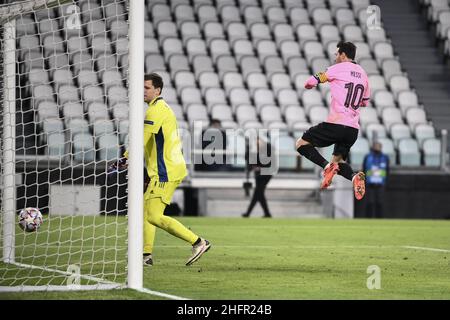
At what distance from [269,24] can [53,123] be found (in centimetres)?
790

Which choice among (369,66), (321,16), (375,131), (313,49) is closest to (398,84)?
(369,66)

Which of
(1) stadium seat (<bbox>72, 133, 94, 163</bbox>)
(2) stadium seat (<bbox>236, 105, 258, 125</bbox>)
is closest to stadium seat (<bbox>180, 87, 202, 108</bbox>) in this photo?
(2) stadium seat (<bbox>236, 105, 258, 125</bbox>)

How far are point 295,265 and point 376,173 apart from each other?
Answer: 10847 mm

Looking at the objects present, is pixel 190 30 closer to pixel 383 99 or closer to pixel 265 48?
pixel 265 48

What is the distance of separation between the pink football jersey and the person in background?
→ 905 cm

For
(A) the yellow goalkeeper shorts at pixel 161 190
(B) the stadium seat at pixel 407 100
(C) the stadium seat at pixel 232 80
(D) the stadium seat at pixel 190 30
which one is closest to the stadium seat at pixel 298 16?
(D) the stadium seat at pixel 190 30

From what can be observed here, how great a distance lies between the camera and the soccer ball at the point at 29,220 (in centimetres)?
966

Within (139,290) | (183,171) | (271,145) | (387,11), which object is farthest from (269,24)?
(139,290)

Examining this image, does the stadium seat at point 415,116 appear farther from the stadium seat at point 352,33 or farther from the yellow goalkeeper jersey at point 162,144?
the yellow goalkeeper jersey at point 162,144

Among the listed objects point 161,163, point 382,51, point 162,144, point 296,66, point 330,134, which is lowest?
point 161,163

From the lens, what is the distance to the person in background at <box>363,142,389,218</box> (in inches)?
786

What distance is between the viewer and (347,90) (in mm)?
Result: 10703

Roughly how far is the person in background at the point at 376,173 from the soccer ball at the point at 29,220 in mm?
10887

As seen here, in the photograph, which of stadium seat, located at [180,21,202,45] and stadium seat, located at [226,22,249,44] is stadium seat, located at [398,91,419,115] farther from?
stadium seat, located at [180,21,202,45]
